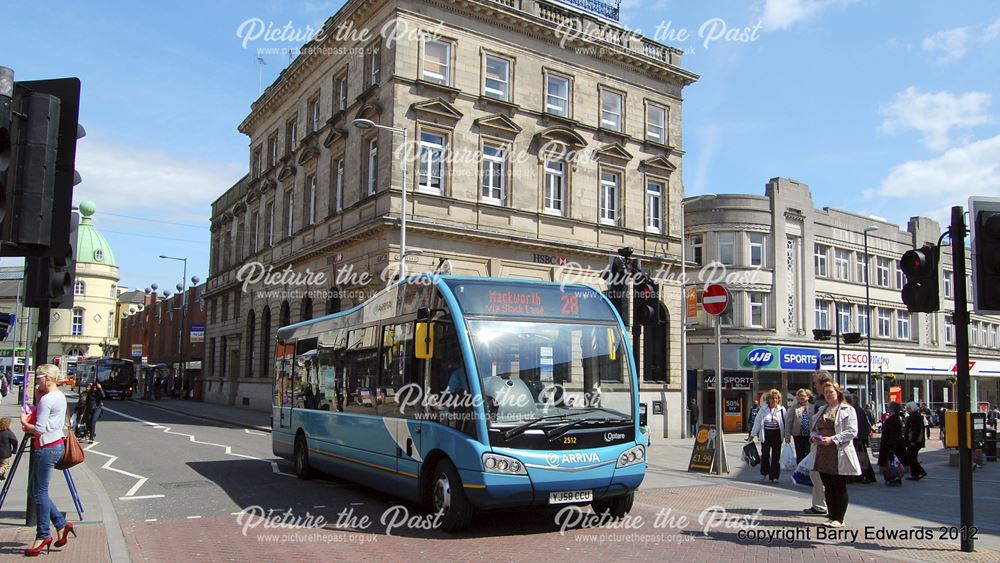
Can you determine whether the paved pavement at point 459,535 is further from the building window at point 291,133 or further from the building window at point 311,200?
the building window at point 291,133

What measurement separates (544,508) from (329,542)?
10.9ft

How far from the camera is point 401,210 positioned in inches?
1037

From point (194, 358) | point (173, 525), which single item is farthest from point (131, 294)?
point (173, 525)

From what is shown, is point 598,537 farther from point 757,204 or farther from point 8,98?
Result: point 757,204

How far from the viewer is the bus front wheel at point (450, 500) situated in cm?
906

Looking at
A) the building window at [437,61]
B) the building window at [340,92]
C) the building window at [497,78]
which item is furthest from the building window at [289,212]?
the building window at [497,78]

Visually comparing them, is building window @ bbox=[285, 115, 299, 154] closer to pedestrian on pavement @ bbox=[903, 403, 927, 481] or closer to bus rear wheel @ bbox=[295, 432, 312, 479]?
bus rear wheel @ bbox=[295, 432, 312, 479]

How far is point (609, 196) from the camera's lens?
1309 inches

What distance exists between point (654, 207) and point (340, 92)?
46.7 ft

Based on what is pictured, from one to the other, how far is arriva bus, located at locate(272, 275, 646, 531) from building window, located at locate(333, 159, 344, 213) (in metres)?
21.5

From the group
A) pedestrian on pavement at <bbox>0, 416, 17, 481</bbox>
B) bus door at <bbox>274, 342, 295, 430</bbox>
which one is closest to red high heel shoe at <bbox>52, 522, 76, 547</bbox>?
pedestrian on pavement at <bbox>0, 416, 17, 481</bbox>

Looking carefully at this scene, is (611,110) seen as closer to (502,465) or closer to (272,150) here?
(272,150)

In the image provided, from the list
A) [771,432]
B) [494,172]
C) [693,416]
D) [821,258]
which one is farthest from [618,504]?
[821,258]

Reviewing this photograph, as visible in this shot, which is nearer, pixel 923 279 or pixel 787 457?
pixel 923 279
